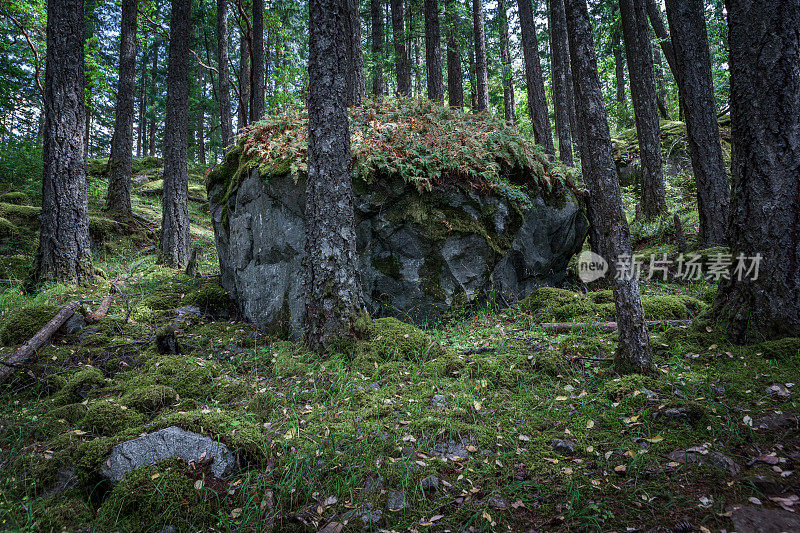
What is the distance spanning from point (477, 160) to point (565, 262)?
284 centimetres

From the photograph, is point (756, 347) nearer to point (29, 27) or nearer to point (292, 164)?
point (292, 164)

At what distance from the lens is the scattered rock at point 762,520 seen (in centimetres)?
216

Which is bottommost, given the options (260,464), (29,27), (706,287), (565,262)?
(260,464)

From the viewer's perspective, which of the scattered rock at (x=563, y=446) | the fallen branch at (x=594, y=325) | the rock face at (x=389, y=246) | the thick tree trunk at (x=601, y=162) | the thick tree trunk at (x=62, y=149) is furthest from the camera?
the thick tree trunk at (x=62, y=149)

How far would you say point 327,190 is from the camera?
4801mm

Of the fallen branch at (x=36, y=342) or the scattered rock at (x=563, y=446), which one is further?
the fallen branch at (x=36, y=342)

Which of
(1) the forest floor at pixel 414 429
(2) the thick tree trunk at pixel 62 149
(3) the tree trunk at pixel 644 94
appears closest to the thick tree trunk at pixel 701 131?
(3) the tree trunk at pixel 644 94

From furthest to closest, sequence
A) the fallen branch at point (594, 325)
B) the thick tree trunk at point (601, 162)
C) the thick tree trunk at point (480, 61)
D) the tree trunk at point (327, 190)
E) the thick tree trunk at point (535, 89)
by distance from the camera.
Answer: the thick tree trunk at point (480, 61)
the thick tree trunk at point (535, 89)
the fallen branch at point (594, 325)
the tree trunk at point (327, 190)
the thick tree trunk at point (601, 162)

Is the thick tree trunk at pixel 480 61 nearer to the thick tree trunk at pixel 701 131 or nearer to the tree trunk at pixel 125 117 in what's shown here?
the thick tree trunk at pixel 701 131

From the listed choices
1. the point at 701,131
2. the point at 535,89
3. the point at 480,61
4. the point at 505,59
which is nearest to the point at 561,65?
the point at 535,89

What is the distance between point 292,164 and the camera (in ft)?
18.9

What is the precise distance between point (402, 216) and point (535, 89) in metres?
7.92

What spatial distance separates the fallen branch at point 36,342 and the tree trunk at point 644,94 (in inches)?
478

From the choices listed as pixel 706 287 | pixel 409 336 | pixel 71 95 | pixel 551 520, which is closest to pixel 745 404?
pixel 551 520
